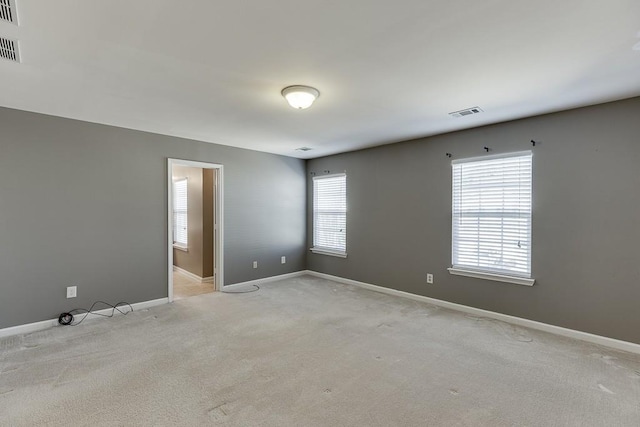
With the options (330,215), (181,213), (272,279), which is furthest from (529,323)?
(181,213)

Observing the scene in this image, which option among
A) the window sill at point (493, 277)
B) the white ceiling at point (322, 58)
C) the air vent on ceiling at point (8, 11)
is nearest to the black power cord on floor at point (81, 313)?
the white ceiling at point (322, 58)

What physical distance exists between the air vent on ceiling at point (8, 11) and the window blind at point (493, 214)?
4.31m

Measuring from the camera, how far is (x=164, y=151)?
436 cm

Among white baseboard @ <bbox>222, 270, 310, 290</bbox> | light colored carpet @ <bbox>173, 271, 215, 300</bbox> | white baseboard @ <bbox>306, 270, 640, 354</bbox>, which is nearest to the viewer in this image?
white baseboard @ <bbox>306, 270, 640, 354</bbox>

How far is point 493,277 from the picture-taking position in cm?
372

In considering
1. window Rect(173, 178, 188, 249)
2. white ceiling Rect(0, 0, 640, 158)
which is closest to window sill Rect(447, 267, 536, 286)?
white ceiling Rect(0, 0, 640, 158)

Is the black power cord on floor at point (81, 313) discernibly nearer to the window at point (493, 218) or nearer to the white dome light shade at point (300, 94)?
the white dome light shade at point (300, 94)

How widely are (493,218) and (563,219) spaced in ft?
2.26

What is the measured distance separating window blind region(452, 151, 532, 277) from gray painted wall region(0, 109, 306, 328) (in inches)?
140

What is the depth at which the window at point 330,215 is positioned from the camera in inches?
222

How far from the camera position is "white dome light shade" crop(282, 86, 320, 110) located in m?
2.65

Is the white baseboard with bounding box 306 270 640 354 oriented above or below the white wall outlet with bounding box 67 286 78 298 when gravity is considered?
below

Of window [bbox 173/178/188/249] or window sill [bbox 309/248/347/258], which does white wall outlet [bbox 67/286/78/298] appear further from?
window sill [bbox 309/248/347/258]

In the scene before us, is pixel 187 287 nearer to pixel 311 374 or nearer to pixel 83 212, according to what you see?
pixel 83 212
